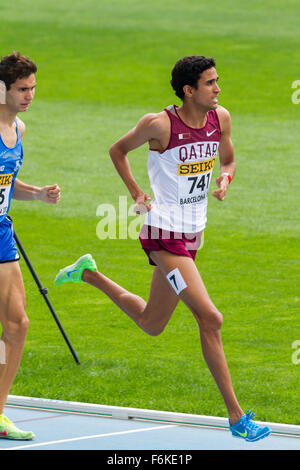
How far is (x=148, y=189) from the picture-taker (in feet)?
70.7

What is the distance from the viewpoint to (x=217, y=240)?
18.0 metres

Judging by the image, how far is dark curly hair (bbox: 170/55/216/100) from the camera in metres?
7.61

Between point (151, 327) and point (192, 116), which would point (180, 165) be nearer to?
point (192, 116)

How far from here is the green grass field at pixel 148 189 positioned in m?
10.7

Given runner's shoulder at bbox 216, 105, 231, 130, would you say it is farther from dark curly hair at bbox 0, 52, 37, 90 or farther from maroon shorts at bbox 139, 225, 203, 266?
dark curly hair at bbox 0, 52, 37, 90

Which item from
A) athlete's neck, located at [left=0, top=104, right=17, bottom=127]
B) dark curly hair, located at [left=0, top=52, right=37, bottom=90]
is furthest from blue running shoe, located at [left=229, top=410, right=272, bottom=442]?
dark curly hair, located at [left=0, top=52, right=37, bottom=90]

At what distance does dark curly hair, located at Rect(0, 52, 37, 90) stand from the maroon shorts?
1.46 meters

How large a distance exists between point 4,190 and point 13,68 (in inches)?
33.5

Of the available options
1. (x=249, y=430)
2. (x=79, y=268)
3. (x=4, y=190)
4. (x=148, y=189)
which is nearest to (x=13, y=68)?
(x=4, y=190)

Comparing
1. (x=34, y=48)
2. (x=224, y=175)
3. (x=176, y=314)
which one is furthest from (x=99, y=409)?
(x=34, y=48)

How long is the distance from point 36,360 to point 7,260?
4.08m

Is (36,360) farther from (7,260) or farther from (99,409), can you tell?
(7,260)

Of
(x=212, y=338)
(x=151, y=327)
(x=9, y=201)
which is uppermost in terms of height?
(x=9, y=201)

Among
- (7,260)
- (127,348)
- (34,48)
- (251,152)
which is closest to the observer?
(7,260)
